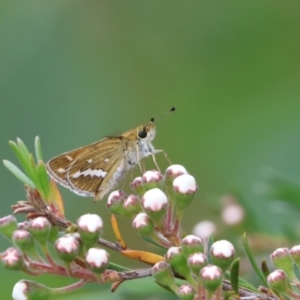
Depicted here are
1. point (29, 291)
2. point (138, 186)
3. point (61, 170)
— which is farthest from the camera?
point (61, 170)

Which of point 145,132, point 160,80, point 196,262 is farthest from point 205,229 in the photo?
point 160,80

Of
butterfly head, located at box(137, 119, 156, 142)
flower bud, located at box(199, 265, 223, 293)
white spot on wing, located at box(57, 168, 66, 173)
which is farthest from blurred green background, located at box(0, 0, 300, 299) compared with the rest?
flower bud, located at box(199, 265, 223, 293)

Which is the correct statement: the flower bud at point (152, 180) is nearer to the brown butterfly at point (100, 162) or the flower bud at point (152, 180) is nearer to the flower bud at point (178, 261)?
the flower bud at point (178, 261)

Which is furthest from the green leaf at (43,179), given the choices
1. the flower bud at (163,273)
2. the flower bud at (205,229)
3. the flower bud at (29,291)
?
the flower bud at (205,229)

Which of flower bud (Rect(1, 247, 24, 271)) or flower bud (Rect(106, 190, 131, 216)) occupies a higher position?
flower bud (Rect(106, 190, 131, 216))

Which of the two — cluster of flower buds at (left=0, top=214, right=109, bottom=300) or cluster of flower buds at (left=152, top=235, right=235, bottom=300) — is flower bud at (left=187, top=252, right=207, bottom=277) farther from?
cluster of flower buds at (left=0, top=214, right=109, bottom=300)

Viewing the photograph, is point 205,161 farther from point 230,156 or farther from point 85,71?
point 85,71

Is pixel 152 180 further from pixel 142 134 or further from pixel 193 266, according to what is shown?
pixel 142 134
